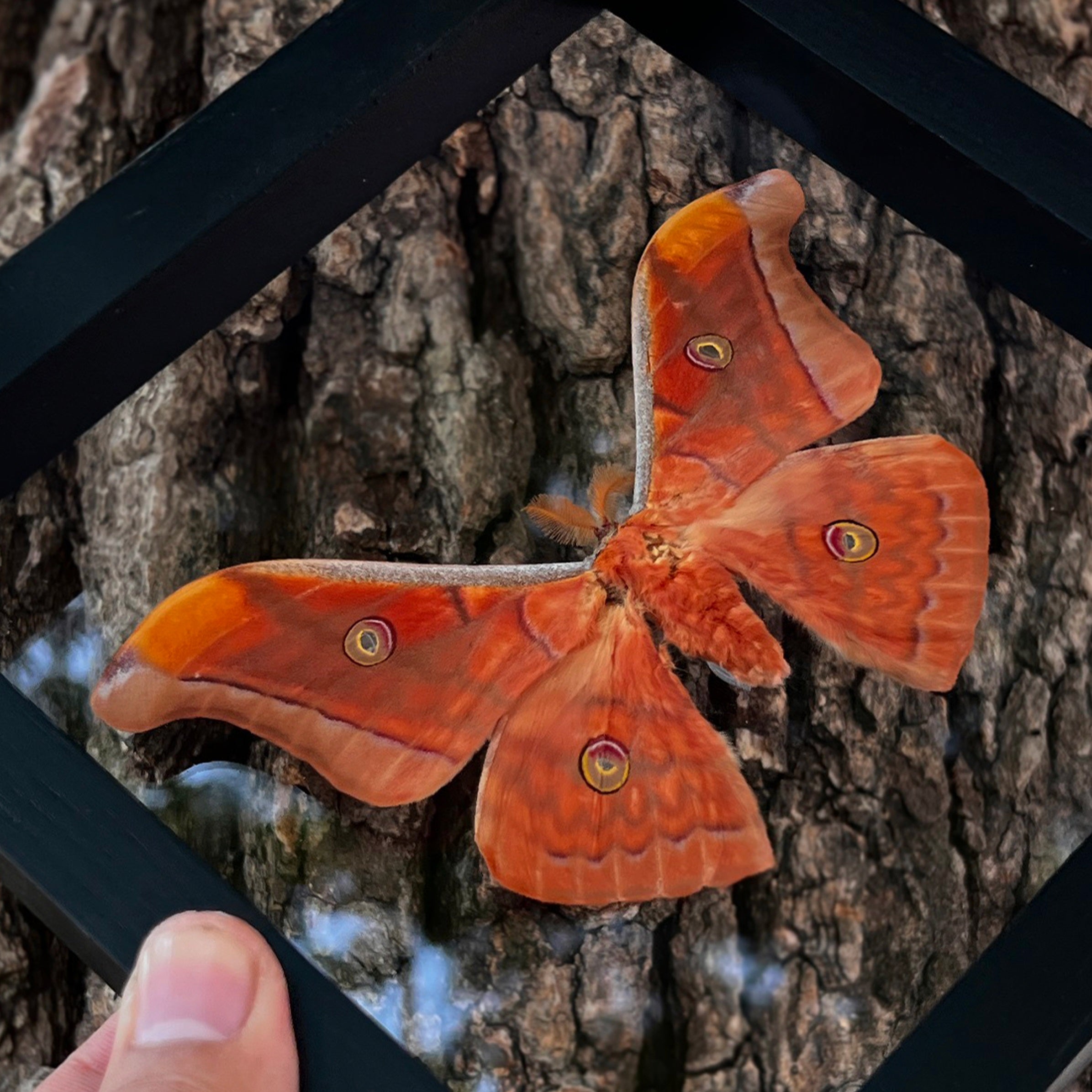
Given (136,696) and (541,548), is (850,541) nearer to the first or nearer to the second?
(541,548)

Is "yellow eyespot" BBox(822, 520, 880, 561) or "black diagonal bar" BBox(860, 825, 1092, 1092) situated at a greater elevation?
"yellow eyespot" BBox(822, 520, 880, 561)

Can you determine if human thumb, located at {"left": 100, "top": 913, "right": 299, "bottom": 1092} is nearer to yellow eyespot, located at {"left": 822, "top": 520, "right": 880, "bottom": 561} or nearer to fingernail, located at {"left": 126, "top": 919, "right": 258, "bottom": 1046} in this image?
fingernail, located at {"left": 126, "top": 919, "right": 258, "bottom": 1046}

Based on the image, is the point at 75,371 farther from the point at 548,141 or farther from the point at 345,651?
the point at 548,141

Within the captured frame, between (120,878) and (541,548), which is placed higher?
(541,548)

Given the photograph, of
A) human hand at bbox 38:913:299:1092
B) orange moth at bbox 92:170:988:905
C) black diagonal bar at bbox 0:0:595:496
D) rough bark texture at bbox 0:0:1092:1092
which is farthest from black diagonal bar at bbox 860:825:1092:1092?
black diagonal bar at bbox 0:0:595:496

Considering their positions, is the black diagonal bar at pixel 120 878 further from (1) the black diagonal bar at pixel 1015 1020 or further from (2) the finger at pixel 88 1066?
(1) the black diagonal bar at pixel 1015 1020

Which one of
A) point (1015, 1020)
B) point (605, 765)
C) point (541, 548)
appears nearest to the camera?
point (1015, 1020)

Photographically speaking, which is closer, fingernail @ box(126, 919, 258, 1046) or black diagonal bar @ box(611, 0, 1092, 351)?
fingernail @ box(126, 919, 258, 1046)

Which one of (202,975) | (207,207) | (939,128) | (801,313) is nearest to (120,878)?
(202,975)
